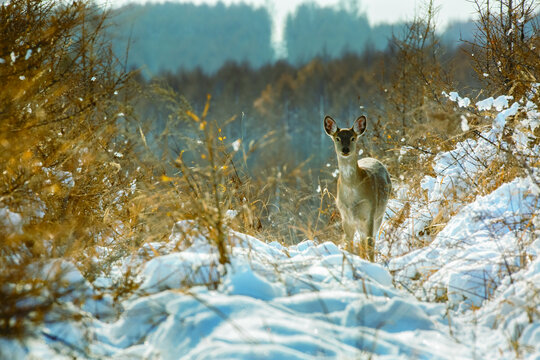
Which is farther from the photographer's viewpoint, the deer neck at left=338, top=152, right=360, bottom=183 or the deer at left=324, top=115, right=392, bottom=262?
the deer neck at left=338, top=152, right=360, bottom=183

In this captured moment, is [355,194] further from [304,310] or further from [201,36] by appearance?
[201,36]

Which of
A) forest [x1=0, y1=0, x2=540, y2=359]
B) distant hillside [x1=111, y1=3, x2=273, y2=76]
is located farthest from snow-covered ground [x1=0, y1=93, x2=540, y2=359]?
distant hillside [x1=111, y1=3, x2=273, y2=76]

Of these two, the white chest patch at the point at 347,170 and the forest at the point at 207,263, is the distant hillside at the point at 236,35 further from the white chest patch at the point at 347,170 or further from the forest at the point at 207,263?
the forest at the point at 207,263

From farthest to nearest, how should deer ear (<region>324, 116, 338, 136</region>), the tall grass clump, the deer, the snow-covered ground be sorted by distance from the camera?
deer ear (<region>324, 116, 338, 136</region>), the deer, the tall grass clump, the snow-covered ground

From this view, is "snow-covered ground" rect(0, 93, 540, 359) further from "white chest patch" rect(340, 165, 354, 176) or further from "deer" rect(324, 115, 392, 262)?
"white chest patch" rect(340, 165, 354, 176)

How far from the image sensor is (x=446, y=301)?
10.6ft

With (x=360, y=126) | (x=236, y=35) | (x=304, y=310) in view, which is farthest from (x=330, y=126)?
(x=236, y=35)

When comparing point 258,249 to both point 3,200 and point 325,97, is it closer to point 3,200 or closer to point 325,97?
point 3,200

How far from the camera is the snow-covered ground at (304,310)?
2379 mm

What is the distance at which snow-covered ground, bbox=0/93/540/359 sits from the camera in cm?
238

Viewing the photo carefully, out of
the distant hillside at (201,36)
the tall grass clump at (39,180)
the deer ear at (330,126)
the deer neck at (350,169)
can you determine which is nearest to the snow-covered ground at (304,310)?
the tall grass clump at (39,180)

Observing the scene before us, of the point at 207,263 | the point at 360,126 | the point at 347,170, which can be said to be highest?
the point at 360,126

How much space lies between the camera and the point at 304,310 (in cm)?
275

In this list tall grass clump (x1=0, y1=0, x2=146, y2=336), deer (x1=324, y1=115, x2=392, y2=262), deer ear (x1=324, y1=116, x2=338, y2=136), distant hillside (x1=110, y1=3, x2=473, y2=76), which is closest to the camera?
tall grass clump (x1=0, y1=0, x2=146, y2=336)
